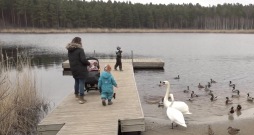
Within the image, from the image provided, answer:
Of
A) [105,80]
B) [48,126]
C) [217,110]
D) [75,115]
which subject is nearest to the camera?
[48,126]

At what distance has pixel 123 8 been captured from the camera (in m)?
81.5

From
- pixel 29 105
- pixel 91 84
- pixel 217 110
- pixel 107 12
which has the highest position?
pixel 107 12

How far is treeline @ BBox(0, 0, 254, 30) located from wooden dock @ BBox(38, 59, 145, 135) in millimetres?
69729

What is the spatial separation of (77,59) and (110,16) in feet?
237

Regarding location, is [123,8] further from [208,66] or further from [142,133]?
[142,133]

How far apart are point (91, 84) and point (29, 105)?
2433 millimetres

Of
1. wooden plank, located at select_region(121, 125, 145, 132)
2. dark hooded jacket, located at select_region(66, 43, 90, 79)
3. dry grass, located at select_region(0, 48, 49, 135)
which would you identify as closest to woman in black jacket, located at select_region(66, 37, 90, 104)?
dark hooded jacket, located at select_region(66, 43, 90, 79)

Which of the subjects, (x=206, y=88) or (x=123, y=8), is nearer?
(x=206, y=88)

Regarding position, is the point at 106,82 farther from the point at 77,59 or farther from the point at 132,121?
the point at 132,121

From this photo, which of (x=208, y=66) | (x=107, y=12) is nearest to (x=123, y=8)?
(x=107, y=12)

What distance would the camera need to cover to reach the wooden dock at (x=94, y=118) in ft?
17.0

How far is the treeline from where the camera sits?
71688 mm

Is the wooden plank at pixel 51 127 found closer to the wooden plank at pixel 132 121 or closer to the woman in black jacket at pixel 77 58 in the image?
the wooden plank at pixel 132 121

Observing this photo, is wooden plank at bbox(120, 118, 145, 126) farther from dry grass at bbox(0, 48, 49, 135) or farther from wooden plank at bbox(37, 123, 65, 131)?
dry grass at bbox(0, 48, 49, 135)
